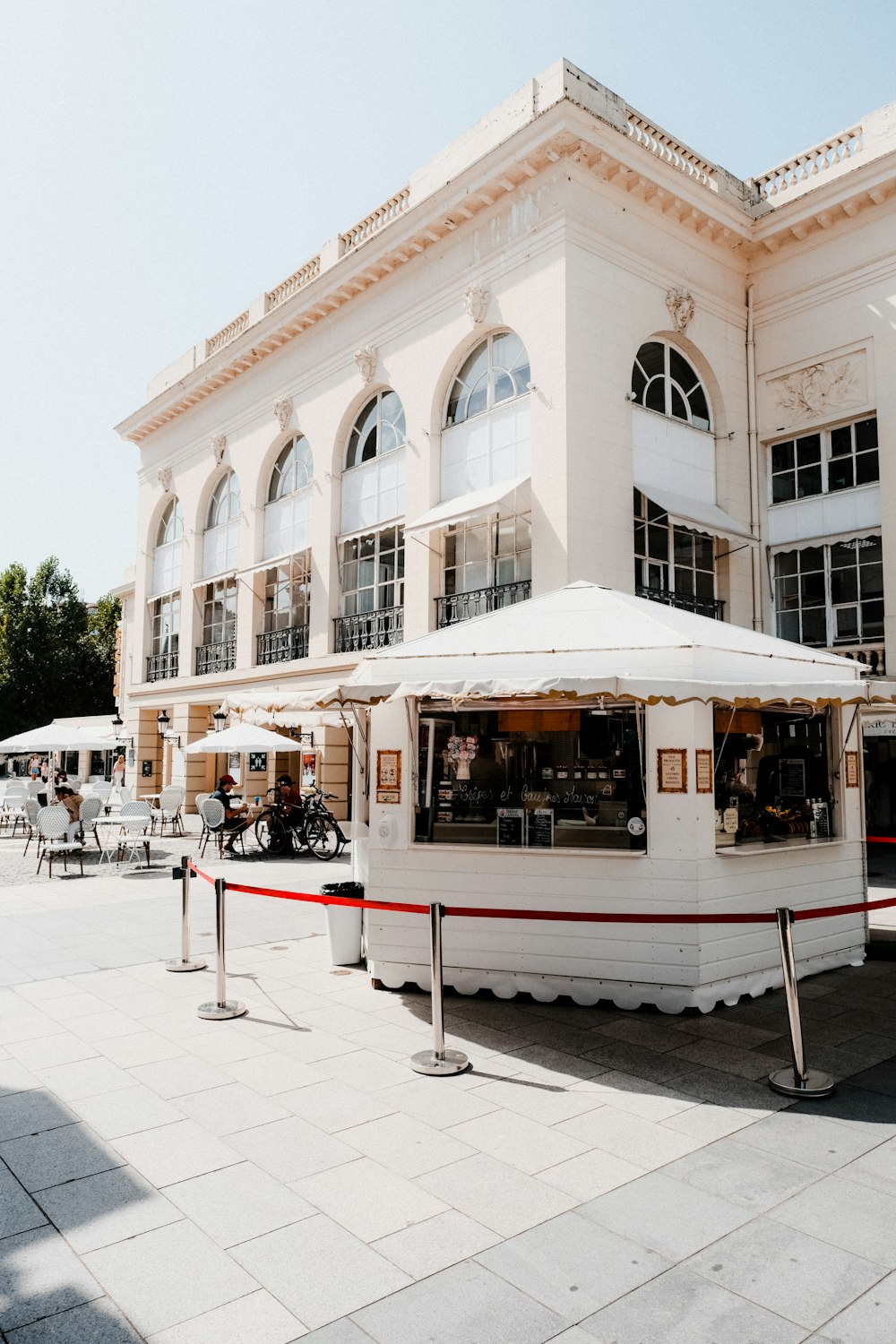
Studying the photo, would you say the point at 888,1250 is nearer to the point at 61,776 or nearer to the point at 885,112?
the point at 885,112

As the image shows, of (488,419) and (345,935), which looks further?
(488,419)

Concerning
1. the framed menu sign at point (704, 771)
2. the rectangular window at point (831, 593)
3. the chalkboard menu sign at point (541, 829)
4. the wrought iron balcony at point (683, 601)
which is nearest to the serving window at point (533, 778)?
the chalkboard menu sign at point (541, 829)

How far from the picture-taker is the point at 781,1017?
7.08 metres

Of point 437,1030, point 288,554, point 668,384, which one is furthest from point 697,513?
point 437,1030

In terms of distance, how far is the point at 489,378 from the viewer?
748 inches

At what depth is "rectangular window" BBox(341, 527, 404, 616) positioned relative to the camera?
70.2 feet

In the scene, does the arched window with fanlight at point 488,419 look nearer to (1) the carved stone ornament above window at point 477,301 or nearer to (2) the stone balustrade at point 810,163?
(1) the carved stone ornament above window at point 477,301

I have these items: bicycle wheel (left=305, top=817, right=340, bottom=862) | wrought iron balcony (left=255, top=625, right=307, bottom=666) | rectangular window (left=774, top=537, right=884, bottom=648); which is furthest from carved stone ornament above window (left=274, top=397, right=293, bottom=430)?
rectangular window (left=774, top=537, right=884, bottom=648)

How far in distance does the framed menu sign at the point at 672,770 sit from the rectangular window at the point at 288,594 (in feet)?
58.2

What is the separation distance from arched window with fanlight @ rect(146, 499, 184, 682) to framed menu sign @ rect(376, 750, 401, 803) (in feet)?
78.1

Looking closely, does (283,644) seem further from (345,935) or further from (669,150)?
(345,935)

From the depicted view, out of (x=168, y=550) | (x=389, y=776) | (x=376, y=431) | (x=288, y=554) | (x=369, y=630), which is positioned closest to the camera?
(x=389, y=776)

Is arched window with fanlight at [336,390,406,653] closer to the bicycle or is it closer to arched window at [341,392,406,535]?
arched window at [341,392,406,535]

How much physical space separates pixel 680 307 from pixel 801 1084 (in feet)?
55.9
